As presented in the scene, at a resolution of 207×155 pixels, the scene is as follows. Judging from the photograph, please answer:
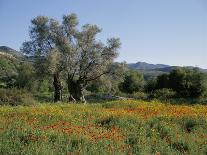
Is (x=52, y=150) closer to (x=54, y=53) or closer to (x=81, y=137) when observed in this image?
(x=81, y=137)

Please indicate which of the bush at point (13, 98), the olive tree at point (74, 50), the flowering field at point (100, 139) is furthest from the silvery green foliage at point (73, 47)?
the flowering field at point (100, 139)

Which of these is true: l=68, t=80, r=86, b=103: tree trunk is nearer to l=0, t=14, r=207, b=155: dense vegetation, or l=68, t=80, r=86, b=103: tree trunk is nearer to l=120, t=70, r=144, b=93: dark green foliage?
l=0, t=14, r=207, b=155: dense vegetation

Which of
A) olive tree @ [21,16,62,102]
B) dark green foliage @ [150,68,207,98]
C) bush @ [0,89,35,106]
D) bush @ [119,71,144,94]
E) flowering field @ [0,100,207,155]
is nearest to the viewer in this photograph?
flowering field @ [0,100,207,155]

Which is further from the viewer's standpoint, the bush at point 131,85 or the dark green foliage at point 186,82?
the bush at point 131,85

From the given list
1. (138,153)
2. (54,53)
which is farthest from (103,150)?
(54,53)

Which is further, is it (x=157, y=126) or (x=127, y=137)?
(x=157, y=126)

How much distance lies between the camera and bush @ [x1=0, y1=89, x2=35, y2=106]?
2803 centimetres

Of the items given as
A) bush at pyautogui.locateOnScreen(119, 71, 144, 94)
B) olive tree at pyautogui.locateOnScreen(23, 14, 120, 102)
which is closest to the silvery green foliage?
olive tree at pyautogui.locateOnScreen(23, 14, 120, 102)

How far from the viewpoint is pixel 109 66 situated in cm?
4322

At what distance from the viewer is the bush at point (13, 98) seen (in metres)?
28.0

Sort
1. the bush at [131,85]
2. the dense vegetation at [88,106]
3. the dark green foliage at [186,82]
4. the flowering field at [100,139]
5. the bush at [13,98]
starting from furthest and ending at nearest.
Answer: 1. the bush at [131,85]
2. the dark green foliage at [186,82]
3. the bush at [13,98]
4. the dense vegetation at [88,106]
5. the flowering field at [100,139]

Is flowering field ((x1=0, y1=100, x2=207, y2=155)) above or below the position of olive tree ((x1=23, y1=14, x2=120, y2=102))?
below

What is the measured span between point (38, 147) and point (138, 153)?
2641 millimetres

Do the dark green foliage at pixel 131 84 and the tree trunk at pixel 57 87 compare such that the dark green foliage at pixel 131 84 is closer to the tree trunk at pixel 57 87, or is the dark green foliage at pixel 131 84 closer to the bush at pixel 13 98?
the tree trunk at pixel 57 87
